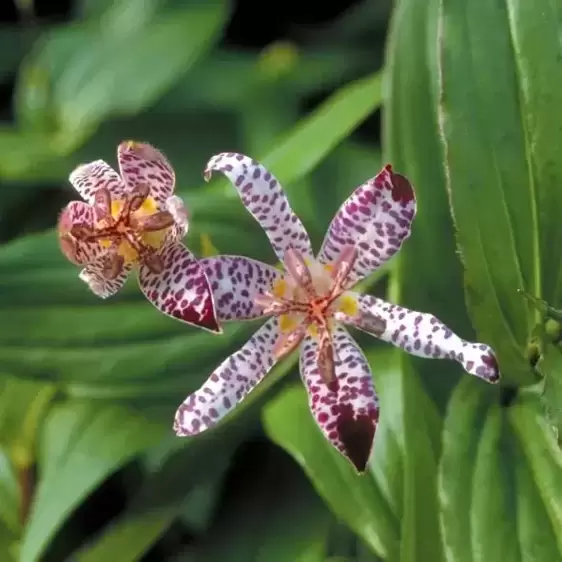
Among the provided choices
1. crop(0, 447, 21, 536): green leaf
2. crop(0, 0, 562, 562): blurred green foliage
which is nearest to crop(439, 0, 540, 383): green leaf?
crop(0, 0, 562, 562): blurred green foliage

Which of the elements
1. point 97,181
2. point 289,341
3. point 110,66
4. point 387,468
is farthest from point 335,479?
point 110,66

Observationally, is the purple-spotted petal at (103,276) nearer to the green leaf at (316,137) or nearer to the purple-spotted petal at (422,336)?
the purple-spotted petal at (422,336)

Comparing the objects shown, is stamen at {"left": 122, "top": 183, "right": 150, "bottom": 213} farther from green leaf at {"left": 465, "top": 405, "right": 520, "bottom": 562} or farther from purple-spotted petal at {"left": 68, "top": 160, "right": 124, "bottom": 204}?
green leaf at {"left": 465, "top": 405, "right": 520, "bottom": 562}

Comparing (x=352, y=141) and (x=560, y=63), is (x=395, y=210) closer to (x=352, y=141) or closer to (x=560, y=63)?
(x=560, y=63)

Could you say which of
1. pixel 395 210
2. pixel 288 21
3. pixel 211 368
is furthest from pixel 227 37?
pixel 395 210

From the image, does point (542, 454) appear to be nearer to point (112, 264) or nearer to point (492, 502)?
point (492, 502)
